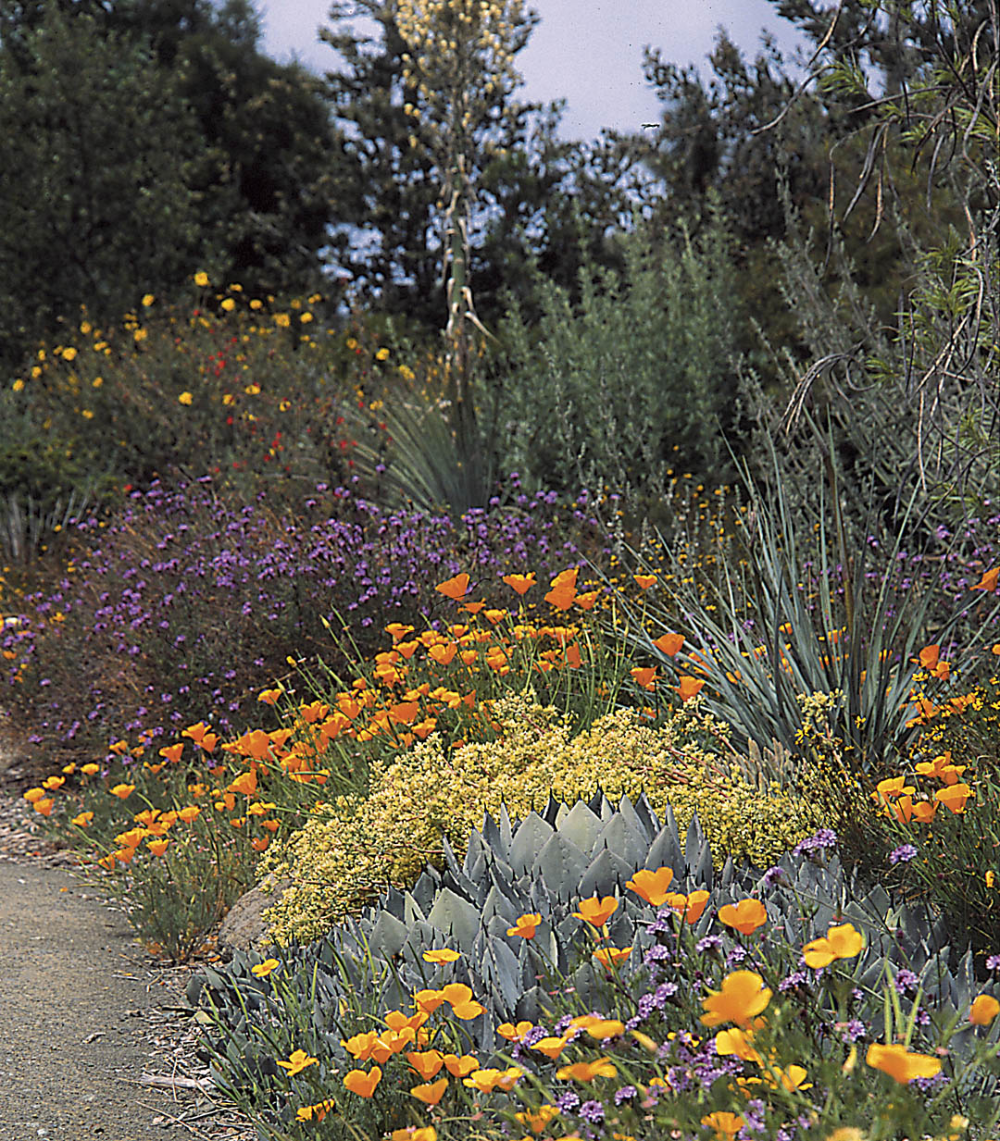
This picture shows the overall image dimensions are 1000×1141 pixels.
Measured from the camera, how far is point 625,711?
3100 mm

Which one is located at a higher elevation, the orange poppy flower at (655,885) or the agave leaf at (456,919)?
the orange poppy flower at (655,885)

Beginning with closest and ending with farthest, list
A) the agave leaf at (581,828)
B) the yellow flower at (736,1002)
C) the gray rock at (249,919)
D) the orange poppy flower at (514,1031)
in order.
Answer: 1. the yellow flower at (736,1002)
2. the orange poppy flower at (514,1031)
3. the agave leaf at (581,828)
4. the gray rock at (249,919)

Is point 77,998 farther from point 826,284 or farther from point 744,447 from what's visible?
point 826,284

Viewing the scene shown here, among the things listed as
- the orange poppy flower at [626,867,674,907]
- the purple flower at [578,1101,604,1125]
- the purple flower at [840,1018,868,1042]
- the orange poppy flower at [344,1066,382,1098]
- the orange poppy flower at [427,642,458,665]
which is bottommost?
the purple flower at [578,1101,604,1125]

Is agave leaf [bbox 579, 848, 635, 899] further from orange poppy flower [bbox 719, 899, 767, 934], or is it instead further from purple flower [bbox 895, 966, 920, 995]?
orange poppy flower [bbox 719, 899, 767, 934]

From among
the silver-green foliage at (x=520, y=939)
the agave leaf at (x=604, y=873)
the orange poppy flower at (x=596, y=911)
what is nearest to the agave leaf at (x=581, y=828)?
the silver-green foliage at (x=520, y=939)

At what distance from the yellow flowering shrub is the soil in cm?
41

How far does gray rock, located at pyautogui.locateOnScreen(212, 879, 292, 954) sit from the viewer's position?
308 centimetres

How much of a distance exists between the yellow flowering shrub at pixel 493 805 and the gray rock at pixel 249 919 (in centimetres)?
14

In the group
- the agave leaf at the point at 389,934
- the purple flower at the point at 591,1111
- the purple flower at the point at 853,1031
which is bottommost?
the purple flower at the point at 591,1111

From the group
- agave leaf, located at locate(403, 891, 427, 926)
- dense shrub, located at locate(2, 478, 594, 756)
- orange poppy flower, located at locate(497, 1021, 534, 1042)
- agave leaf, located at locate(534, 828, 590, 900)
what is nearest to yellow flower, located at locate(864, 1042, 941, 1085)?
orange poppy flower, located at locate(497, 1021, 534, 1042)

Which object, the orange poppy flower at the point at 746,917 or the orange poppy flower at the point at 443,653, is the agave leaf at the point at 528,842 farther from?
the orange poppy flower at the point at 746,917

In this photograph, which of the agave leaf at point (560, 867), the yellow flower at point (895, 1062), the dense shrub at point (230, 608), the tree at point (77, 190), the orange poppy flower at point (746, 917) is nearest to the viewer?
the yellow flower at point (895, 1062)

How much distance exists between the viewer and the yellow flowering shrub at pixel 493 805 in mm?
2607
